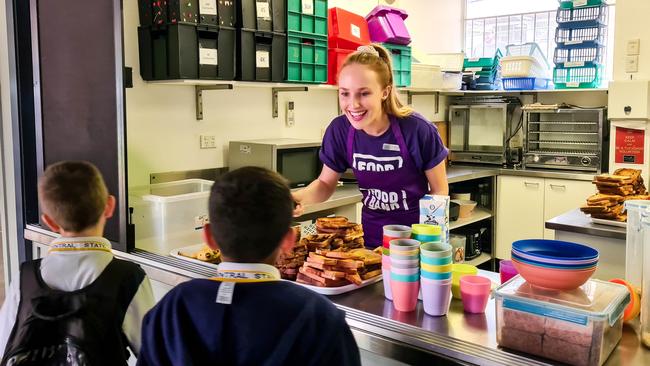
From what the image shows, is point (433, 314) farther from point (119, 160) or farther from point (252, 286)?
point (119, 160)

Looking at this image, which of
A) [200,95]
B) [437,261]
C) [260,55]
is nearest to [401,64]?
[260,55]

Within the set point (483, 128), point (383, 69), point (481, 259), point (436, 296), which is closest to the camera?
point (436, 296)

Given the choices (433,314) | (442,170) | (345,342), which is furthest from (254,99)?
(345,342)

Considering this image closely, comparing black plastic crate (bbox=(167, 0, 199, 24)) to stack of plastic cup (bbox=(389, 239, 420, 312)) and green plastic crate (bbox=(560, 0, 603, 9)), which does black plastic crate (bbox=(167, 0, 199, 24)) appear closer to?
stack of plastic cup (bbox=(389, 239, 420, 312))

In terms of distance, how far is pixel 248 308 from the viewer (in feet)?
3.36

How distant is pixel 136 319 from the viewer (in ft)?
4.94

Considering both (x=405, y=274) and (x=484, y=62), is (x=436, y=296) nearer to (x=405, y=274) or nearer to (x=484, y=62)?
(x=405, y=274)

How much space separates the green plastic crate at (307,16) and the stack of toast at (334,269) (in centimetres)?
209

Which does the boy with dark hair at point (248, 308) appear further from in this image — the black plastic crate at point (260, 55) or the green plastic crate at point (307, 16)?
the green plastic crate at point (307, 16)

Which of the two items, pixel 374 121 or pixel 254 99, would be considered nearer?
pixel 374 121

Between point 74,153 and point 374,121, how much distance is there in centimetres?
125

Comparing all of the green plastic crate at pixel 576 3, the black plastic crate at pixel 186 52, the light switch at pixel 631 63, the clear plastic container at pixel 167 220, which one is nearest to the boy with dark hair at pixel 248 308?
the clear plastic container at pixel 167 220

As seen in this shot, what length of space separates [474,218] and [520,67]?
49.5 inches

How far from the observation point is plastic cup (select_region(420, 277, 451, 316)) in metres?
1.38
